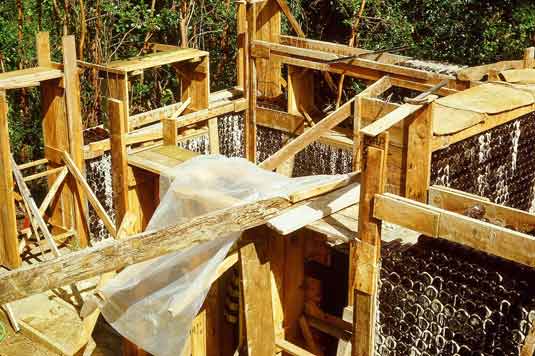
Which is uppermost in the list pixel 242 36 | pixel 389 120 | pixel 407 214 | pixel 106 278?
pixel 389 120

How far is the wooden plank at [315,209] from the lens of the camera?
630 cm

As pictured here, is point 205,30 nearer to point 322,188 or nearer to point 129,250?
point 322,188

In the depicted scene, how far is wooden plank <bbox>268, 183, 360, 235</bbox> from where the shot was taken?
6.30 meters

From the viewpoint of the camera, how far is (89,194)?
10430 millimetres

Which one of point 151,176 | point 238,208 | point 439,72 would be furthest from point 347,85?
point 238,208

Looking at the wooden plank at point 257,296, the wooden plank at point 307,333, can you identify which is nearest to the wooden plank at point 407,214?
the wooden plank at point 257,296

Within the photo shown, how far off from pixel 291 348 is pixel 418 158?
204 centimetres

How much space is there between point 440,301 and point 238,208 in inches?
66.1

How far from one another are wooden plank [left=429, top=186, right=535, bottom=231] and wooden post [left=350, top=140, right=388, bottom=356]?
0.86m

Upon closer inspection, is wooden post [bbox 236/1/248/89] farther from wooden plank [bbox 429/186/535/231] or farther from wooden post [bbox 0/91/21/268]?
wooden plank [bbox 429/186/535/231]

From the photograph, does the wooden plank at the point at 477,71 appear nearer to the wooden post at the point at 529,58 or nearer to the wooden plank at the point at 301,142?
the wooden post at the point at 529,58

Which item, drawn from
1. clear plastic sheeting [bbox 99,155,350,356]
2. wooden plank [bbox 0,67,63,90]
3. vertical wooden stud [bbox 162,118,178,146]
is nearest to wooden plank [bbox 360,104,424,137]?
clear plastic sheeting [bbox 99,155,350,356]

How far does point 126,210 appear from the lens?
27.1ft

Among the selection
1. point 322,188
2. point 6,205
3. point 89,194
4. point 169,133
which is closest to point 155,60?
point 89,194
